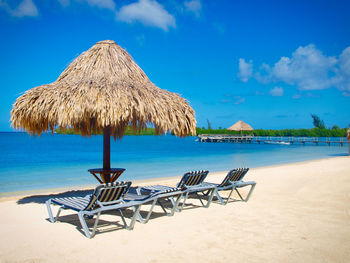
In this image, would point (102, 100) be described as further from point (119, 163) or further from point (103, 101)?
point (119, 163)

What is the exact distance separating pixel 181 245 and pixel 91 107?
8.06 ft

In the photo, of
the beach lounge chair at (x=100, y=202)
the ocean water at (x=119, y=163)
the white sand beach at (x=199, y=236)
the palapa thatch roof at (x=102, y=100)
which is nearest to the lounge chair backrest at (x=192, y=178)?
the white sand beach at (x=199, y=236)

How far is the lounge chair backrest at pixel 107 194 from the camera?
378cm

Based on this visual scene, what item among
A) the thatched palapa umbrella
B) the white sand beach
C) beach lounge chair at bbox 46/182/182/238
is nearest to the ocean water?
the thatched palapa umbrella

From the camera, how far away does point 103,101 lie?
16.1ft

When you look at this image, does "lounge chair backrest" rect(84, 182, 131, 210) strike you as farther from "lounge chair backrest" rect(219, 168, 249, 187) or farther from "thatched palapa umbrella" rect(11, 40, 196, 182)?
"lounge chair backrest" rect(219, 168, 249, 187)

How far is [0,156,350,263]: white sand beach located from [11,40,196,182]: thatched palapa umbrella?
143 centimetres

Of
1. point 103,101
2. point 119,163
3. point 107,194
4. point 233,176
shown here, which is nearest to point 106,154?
point 103,101

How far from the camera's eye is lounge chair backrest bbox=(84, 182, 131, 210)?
3.78 metres

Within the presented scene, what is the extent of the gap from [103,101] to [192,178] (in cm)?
185

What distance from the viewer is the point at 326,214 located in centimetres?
501

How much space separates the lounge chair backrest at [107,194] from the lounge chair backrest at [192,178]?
4.37 ft

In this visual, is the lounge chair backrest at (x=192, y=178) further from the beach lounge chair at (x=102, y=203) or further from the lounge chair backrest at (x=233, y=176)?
the beach lounge chair at (x=102, y=203)

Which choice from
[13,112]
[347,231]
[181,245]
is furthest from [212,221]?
[13,112]
